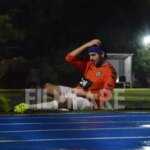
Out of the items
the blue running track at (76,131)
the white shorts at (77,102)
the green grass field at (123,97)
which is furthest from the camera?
the green grass field at (123,97)

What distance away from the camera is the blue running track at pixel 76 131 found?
19.3 feet

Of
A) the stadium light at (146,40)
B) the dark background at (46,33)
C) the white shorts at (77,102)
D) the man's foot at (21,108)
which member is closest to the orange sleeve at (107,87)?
the white shorts at (77,102)

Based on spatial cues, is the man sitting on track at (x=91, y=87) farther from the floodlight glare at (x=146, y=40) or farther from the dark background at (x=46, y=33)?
the floodlight glare at (x=146, y=40)

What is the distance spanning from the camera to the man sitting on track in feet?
35.8

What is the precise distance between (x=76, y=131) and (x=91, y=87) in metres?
3.81

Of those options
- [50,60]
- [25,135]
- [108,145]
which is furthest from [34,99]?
[108,145]

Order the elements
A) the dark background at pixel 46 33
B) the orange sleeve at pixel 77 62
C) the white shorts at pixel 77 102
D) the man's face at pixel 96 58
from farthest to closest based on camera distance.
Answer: the dark background at pixel 46 33
the orange sleeve at pixel 77 62
the man's face at pixel 96 58
the white shorts at pixel 77 102

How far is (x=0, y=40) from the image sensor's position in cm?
1424

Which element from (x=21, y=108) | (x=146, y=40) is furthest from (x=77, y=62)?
(x=146, y=40)

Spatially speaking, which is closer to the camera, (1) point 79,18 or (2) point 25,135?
(2) point 25,135

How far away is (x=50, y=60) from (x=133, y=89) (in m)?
3.59

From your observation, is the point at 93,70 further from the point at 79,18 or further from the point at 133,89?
the point at 133,89

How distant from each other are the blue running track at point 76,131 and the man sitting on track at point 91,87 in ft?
3.07

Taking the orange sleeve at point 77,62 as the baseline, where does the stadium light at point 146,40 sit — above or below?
above
